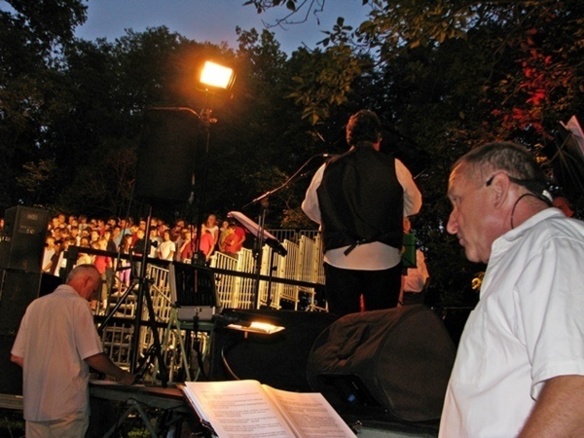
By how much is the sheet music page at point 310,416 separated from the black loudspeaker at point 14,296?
4417 mm

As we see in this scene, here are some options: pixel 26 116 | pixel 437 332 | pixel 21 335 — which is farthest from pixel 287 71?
pixel 437 332

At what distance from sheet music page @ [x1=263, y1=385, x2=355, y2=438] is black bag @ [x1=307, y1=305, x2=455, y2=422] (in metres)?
0.40

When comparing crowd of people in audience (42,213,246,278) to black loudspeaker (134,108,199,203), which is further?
crowd of people in audience (42,213,246,278)

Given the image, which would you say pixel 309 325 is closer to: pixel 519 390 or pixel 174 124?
pixel 519 390

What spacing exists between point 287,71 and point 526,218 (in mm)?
23341

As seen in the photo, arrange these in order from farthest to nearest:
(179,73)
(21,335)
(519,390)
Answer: (179,73)
(21,335)
(519,390)

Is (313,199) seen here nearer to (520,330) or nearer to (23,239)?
(520,330)

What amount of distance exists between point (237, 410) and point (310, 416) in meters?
0.28

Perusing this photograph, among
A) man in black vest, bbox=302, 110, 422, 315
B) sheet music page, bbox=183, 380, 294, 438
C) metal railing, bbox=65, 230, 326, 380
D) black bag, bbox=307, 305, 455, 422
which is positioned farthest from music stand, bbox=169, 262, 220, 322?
sheet music page, bbox=183, 380, 294, 438

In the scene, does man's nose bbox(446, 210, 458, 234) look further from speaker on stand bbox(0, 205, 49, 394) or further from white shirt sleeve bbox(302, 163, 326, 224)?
speaker on stand bbox(0, 205, 49, 394)

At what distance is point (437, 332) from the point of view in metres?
2.56

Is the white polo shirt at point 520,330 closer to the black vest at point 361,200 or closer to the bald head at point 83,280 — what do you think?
the black vest at point 361,200

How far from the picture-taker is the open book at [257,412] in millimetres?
1755

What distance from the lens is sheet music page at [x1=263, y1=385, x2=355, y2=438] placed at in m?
1.90
